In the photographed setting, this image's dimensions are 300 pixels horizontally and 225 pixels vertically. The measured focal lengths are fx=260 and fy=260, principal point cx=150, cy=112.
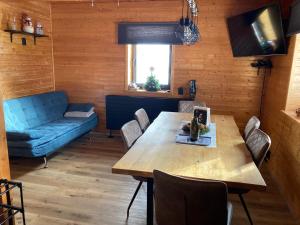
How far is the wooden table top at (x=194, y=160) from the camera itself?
1637 millimetres

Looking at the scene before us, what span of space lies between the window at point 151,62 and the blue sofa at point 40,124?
3.87 ft

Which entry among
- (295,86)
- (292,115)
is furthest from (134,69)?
(292,115)

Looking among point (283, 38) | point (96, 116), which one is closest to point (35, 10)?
point (96, 116)

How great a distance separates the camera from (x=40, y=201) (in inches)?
105

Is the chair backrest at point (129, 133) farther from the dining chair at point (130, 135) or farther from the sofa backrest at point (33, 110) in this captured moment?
the sofa backrest at point (33, 110)

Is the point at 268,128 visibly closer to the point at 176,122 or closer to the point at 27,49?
the point at 176,122

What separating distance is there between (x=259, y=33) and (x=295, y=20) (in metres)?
0.63

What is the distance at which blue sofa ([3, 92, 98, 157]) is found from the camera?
10.7 ft

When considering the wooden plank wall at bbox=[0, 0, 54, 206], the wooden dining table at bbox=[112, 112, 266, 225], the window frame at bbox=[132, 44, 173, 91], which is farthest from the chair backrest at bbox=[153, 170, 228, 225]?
the window frame at bbox=[132, 44, 173, 91]

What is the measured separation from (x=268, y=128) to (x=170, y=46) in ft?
7.06

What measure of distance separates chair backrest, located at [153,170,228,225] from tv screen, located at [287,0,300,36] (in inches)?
78.5

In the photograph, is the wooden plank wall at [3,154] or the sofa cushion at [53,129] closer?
the wooden plank wall at [3,154]

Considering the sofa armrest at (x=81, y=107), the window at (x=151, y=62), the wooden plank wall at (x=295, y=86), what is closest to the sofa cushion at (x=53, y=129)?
the sofa armrest at (x=81, y=107)

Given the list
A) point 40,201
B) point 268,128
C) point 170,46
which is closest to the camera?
point 40,201
